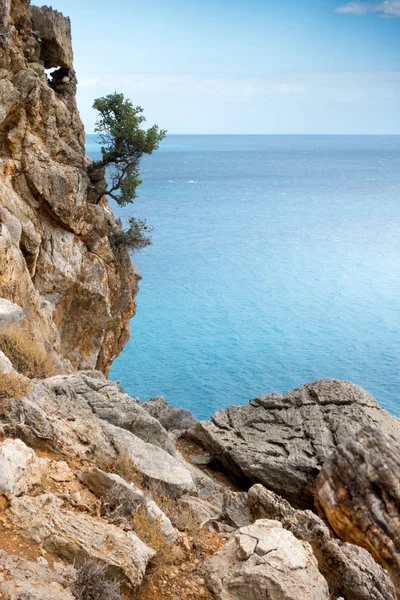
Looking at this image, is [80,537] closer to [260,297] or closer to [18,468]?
[18,468]

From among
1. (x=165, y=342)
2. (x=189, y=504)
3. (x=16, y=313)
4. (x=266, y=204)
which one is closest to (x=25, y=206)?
(x=16, y=313)

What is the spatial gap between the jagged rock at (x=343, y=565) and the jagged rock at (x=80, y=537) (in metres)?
2.43

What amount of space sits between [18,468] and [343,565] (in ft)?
14.9

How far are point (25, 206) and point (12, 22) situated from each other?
22.4 ft

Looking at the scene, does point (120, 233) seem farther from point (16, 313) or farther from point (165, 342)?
point (165, 342)

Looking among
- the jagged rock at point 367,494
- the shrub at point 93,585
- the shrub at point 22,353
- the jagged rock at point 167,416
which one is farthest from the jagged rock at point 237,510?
the jagged rock at point 167,416

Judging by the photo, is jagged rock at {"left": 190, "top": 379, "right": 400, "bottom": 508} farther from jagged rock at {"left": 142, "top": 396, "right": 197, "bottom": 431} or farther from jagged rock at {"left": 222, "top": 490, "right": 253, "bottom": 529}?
jagged rock at {"left": 222, "top": 490, "right": 253, "bottom": 529}

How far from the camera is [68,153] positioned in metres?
20.8

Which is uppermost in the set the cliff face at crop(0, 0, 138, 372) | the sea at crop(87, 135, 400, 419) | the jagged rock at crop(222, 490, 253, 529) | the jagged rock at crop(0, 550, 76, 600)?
the sea at crop(87, 135, 400, 419)

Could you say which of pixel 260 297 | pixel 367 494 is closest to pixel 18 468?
pixel 367 494

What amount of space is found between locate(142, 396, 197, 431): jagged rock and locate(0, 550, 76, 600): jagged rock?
12.3 metres

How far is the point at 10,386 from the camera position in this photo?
29.0 ft

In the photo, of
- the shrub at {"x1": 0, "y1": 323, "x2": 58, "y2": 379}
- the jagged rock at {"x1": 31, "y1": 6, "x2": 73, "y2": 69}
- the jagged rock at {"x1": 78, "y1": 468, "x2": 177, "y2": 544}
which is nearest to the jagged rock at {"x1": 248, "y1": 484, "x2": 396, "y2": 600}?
A: the jagged rock at {"x1": 78, "y1": 468, "x2": 177, "y2": 544}

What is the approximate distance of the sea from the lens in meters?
43.6
